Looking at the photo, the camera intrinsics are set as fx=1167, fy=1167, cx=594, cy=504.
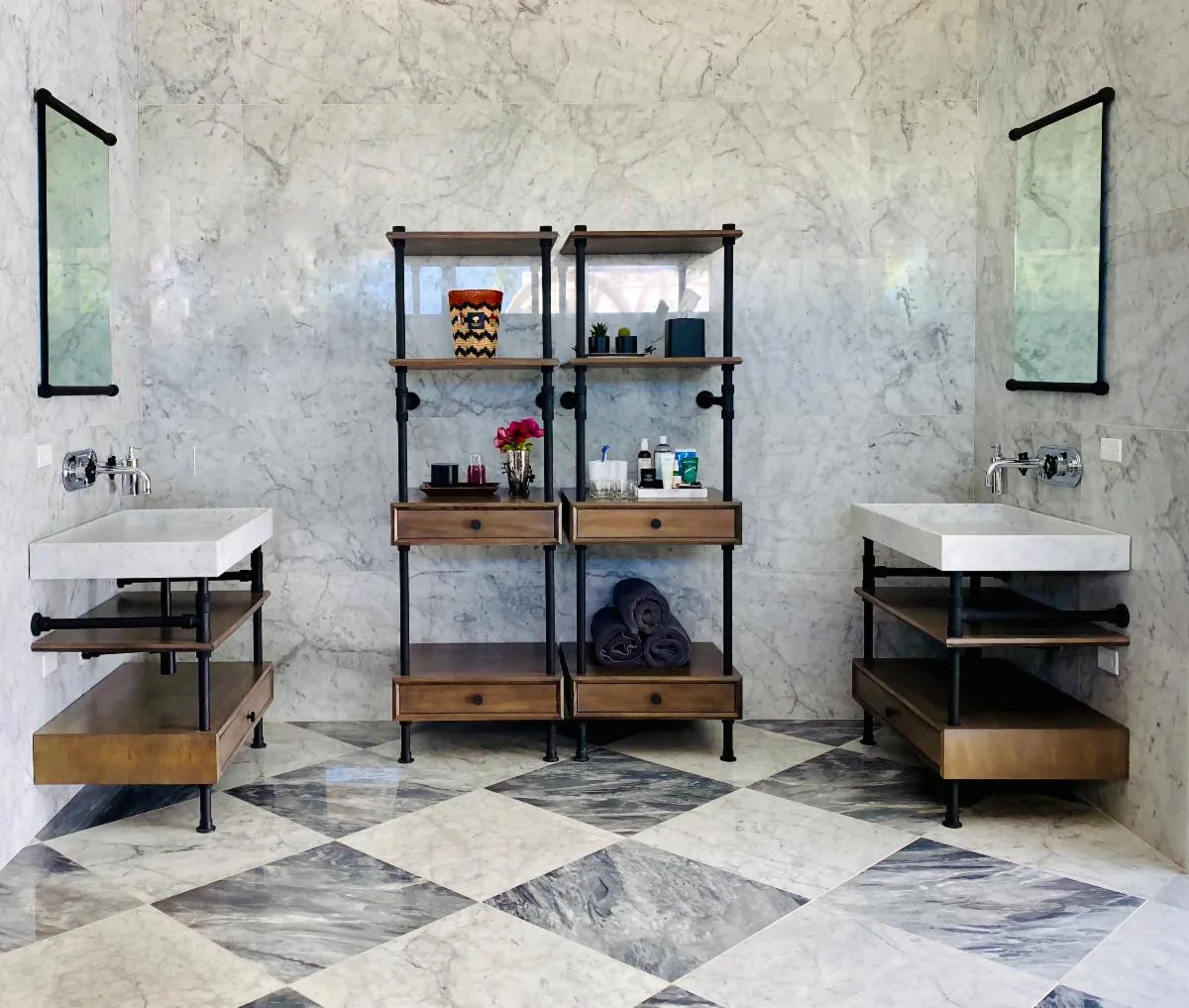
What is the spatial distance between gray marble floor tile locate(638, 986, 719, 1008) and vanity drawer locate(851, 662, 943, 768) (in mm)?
1237

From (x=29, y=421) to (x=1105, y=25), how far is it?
328cm

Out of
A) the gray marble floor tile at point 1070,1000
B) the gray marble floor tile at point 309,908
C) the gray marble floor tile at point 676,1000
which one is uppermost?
the gray marble floor tile at point 309,908

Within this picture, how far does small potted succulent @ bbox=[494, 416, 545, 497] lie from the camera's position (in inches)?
156

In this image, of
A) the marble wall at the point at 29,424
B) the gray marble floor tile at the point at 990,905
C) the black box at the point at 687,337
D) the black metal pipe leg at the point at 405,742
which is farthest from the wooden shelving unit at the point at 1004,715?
the marble wall at the point at 29,424

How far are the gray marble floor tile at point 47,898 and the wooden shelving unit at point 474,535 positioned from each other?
45.7 inches

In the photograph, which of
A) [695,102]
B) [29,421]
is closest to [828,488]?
[695,102]

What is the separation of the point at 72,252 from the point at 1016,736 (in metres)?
3.15

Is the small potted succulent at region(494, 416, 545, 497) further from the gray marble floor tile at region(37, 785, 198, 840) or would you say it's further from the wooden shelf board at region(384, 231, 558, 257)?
the gray marble floor tile at region(37, 785, 198, 840)

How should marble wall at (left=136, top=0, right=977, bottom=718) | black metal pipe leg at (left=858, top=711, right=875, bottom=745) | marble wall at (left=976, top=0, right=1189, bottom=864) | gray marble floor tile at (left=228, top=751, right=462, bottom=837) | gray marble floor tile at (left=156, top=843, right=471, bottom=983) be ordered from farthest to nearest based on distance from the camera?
marble wall at (left=136, top=0, right=977, bottom=718) → black metal pipe leg at (left=858, top=711, right=875, bottom=745) → gray marble floor tile at (left=228, top=751, right=462, bottom=837) → marble wall at (left=976, top=0, right=1189, bottom=864) → gray marble floor tile at (left=156, top=843, right=471, bottom=983)

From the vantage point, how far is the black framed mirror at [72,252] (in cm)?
334

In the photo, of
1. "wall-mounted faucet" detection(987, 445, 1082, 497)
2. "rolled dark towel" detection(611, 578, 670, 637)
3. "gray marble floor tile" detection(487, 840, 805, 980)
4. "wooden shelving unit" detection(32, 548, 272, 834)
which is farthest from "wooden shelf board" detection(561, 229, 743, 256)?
"gray marble floor tile" detection(487, 840, 805, 980)

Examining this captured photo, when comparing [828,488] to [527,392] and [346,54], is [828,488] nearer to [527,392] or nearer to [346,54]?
[527,392]

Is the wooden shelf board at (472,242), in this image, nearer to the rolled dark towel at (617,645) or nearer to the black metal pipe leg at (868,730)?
the rolled dark towel at (617,645)

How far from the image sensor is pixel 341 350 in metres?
4.33
